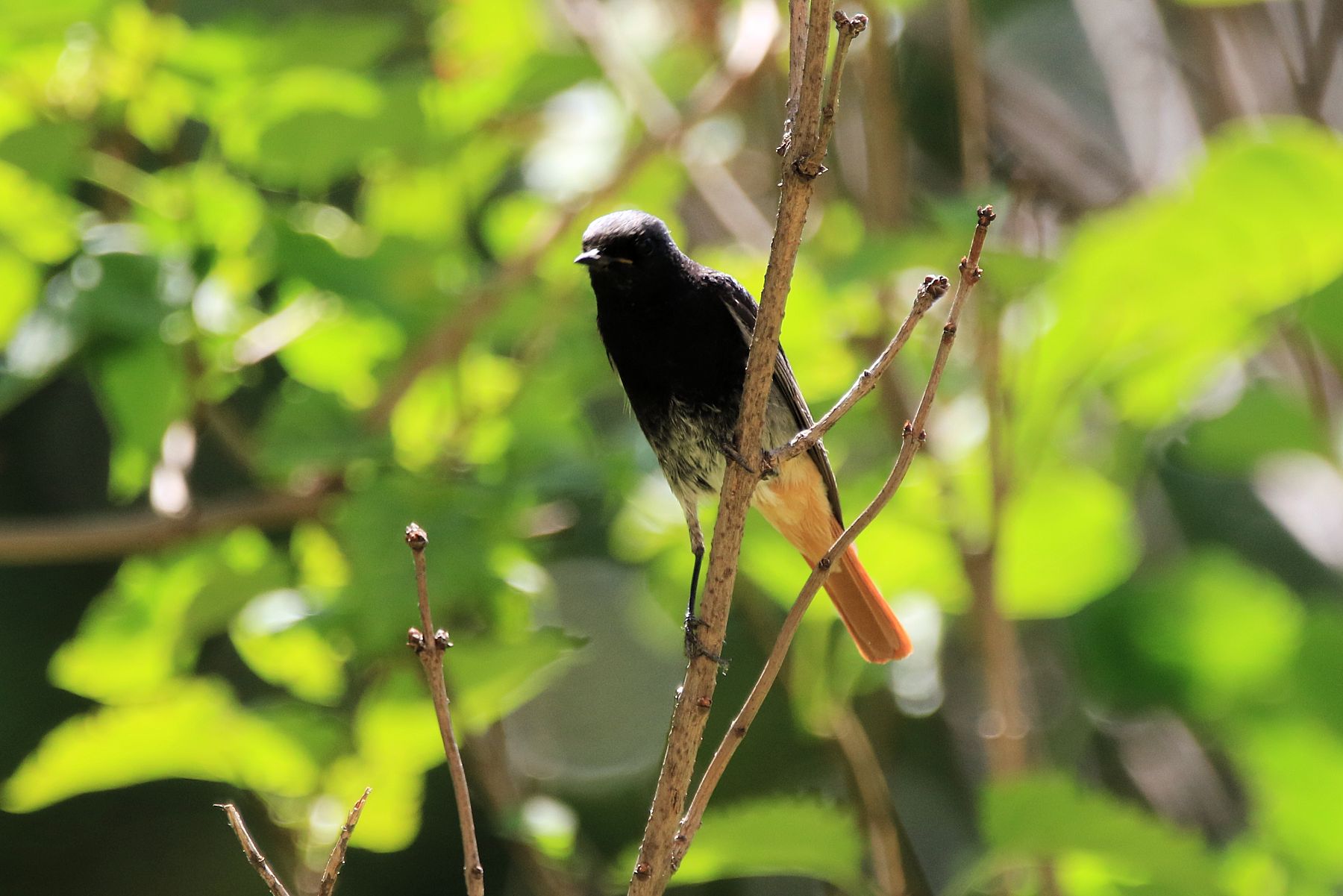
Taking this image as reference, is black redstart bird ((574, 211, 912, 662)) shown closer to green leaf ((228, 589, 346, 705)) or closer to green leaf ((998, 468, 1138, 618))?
green leaf ((998, 468, 1138, 618))

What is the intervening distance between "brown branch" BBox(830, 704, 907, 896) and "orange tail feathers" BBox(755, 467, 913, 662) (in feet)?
0.66

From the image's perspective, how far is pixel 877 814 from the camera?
9.85 ft

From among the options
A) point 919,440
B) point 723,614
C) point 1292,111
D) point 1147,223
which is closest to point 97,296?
point 723,614

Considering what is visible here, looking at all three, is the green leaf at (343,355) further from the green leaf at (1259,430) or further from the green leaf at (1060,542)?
the green leaf at (1259,430)

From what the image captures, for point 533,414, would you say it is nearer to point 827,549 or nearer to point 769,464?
point 827,549

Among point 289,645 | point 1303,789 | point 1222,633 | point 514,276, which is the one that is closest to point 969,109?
point 514,276

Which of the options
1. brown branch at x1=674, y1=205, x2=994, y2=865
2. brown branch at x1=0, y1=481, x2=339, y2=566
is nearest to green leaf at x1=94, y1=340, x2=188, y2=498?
brown branch at x1=0, y1=481, x2=339, y2=566

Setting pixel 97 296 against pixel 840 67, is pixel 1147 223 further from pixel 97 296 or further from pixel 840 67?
pixel 97 296

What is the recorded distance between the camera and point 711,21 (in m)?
4.53

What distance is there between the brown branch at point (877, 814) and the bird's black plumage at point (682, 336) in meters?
0.69

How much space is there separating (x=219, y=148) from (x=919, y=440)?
2.17m

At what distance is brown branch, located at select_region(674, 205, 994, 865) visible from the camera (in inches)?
74.6

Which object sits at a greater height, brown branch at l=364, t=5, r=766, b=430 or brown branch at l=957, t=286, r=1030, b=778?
brown branch at l=364, t=5, r=766, b=430

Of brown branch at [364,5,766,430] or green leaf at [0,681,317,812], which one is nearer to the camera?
green leaf at [0,681,317,812]
